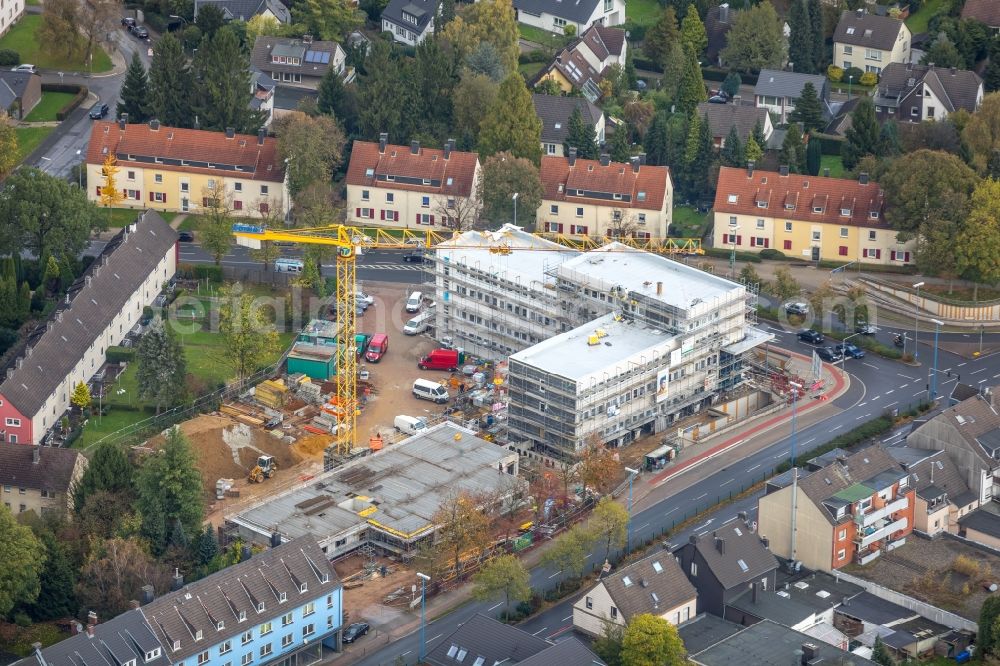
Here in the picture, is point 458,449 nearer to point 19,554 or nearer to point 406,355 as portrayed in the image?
point 406,355

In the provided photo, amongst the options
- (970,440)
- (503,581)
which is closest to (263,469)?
(503,581)

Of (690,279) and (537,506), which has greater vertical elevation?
(690,279)

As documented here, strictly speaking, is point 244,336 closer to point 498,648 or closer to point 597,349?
point 597,349

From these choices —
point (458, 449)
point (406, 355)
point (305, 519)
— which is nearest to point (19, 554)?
point (305, 519)

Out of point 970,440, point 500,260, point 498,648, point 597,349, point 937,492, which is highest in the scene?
point 500,260

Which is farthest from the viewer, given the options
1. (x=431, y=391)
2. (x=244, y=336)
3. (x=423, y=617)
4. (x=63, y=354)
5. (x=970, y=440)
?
(x=431, y=391)

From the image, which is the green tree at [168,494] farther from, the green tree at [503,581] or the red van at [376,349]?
the red van at [376,349]
